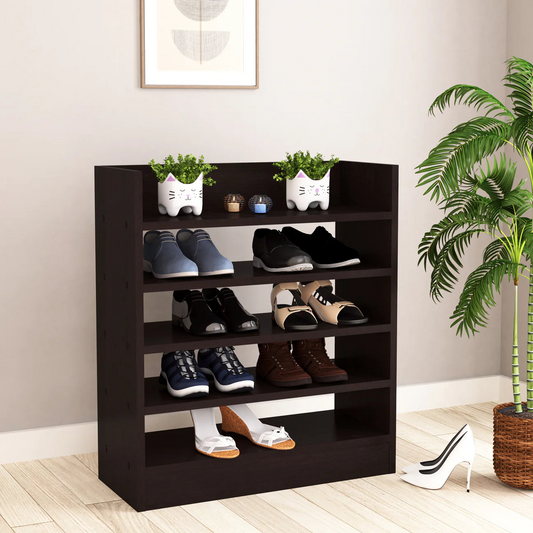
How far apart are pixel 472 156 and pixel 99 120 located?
1.36m

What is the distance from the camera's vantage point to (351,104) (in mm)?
3441

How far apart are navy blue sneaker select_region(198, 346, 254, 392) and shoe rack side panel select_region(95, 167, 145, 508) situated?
0.97 feet

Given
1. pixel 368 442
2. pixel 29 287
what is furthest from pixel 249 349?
pixel 29 287

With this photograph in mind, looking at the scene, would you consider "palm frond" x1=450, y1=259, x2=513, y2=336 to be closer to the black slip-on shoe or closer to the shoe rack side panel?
the black slip-on shoe

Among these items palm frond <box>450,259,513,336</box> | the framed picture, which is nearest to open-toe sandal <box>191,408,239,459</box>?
palm frond <box>450,259,513,336</box>

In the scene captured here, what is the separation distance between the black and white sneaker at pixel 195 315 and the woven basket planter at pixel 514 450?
98 cm

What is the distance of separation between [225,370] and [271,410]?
0.77 meters

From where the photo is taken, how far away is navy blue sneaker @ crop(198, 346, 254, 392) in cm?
269

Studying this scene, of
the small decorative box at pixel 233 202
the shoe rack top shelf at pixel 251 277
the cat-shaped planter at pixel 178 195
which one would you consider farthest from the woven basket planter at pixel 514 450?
the cat-shaped planter at pixel 178 195

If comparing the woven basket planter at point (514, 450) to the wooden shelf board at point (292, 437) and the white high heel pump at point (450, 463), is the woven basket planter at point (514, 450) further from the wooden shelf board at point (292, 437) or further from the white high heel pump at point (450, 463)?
the wooden shelf board at point (292, 437)

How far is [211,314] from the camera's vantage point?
2695 millimetres

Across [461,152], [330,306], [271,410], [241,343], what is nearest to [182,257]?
[241,343]

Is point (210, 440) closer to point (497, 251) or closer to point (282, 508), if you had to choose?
point (282, 508)

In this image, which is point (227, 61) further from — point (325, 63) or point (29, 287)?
point (29, 287)
